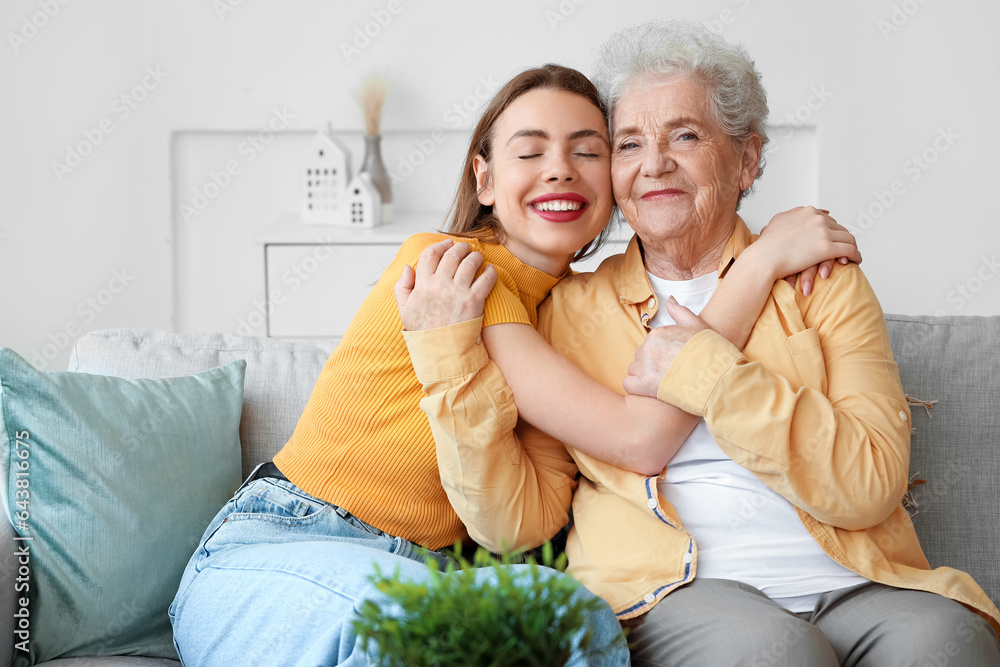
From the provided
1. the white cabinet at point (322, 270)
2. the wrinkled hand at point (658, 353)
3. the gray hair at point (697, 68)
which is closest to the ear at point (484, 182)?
the gray hair at point (697, 68)

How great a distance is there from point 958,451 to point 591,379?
0.84m

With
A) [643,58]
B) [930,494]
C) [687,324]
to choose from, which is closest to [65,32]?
[643,58]

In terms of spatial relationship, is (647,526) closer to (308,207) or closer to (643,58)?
(643,58)

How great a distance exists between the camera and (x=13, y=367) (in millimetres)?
1517

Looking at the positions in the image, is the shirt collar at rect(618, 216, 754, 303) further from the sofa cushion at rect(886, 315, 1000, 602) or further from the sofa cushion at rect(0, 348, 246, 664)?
the sofa cushion at rect(0, 348, 246, 664)

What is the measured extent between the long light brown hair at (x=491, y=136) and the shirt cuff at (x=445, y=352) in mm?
324

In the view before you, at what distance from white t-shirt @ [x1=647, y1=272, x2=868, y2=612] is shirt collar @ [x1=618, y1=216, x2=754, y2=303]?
0.27 meters

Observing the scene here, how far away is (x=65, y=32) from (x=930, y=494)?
13.5 feet

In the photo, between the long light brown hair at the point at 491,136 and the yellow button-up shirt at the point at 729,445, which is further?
the long light brown hair at the point at 491,136

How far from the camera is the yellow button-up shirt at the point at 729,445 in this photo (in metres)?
1.29

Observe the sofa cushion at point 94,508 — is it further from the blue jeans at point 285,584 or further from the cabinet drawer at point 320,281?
the cabinet drawer at point 320,281

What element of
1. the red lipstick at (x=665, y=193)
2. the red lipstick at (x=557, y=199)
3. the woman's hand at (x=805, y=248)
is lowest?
the woman's hand at (x=805, y=248)

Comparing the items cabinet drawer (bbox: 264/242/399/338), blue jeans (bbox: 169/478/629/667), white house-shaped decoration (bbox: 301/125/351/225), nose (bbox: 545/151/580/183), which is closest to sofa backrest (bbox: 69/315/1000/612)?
blue jeans (bbox: 169/478/629/667)

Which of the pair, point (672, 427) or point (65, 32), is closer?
point (672, 427)
